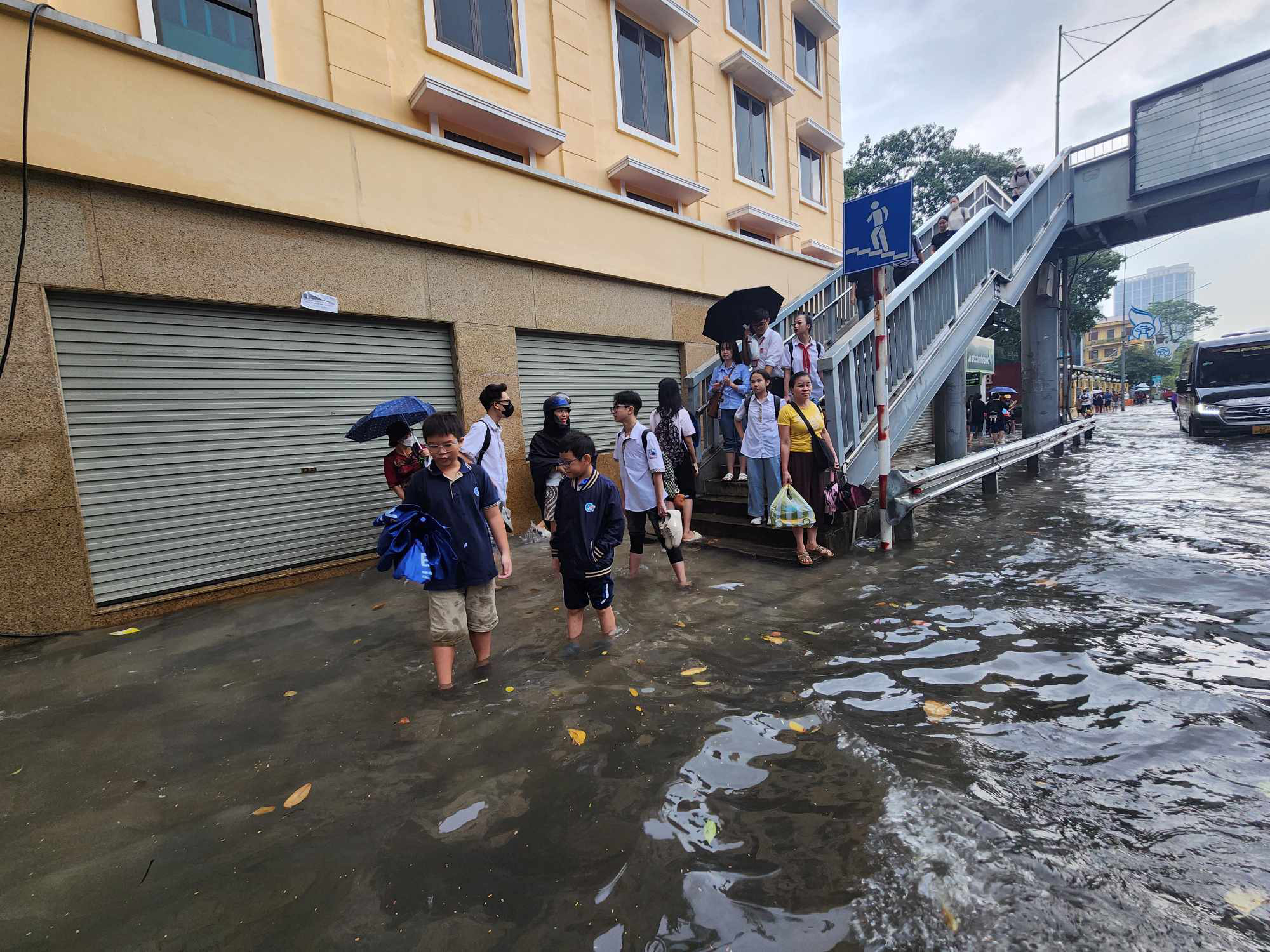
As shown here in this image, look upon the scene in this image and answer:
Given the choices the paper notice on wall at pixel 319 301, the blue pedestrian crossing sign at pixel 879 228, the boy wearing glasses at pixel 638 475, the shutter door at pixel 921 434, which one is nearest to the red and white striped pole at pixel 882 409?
the blue pedestrian crossing sign at pixel 879 228

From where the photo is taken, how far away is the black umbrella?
919cm

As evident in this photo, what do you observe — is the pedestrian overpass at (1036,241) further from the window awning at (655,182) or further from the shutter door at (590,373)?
the window awning at (655,182)

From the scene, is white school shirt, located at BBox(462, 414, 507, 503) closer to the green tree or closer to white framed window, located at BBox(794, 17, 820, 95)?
white framed window, located at BBox(794, 17, 820, 95)

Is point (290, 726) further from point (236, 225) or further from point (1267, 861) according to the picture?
point (236, 225)

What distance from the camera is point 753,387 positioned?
259 inches

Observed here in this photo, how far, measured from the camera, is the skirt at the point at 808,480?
21.0ft

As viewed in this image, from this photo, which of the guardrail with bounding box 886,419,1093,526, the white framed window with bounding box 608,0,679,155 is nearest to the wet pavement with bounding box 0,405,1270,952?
the guardrail with bounding box 886,419,1093,526

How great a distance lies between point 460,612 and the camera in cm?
373

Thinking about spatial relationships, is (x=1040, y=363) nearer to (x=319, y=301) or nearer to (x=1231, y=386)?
(x=1231, y=386)

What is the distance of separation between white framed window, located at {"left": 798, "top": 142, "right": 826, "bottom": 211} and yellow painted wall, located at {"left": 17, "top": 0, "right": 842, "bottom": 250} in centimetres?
31

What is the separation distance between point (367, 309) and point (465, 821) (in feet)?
20.1

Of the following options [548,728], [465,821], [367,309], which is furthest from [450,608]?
[367,309]

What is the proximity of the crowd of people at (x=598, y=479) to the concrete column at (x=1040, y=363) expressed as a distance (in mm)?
11453

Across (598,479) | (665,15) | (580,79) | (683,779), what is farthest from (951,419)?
(683,779)
